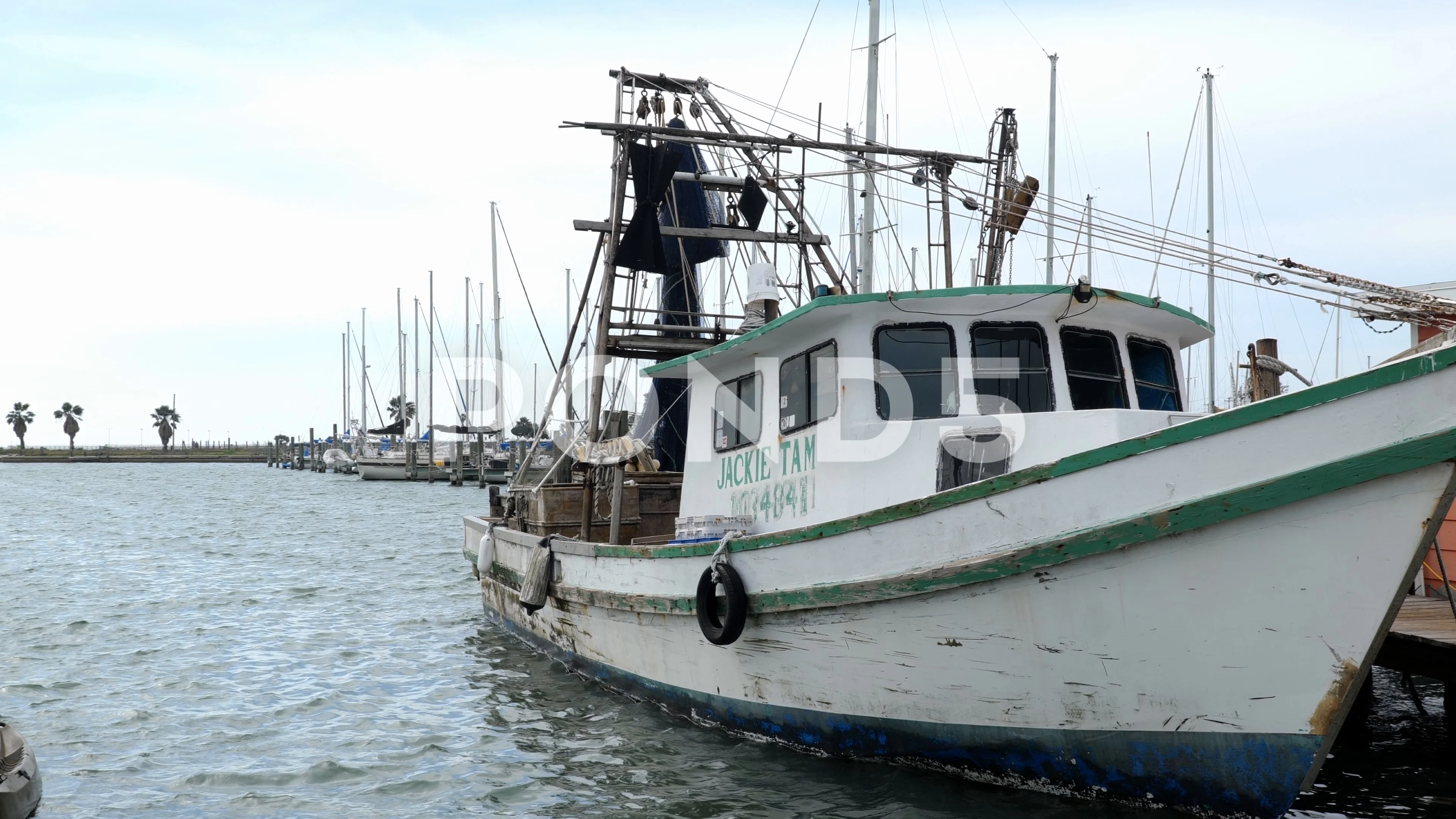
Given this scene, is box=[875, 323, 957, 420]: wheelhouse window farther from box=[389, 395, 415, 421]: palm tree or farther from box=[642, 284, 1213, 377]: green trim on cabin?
box=[389, 395, 415, 421]: palm tree

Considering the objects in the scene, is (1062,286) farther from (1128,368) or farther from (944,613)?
(944,613)

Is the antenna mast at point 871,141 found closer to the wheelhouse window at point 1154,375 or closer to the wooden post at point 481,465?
the wheelhouse window at point 1154,375

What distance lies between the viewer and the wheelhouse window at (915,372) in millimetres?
8258

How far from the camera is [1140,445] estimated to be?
632cm

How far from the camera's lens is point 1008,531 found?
267 inches

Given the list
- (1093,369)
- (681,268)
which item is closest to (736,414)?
(1093,369)

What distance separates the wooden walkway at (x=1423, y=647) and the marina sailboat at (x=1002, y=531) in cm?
210

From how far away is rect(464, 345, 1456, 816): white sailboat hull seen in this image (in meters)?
5.76

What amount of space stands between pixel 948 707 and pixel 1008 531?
140 centimetres

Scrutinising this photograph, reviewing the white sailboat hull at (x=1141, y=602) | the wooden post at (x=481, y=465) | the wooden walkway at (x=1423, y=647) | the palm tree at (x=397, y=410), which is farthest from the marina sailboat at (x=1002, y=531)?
the palm tree at (x=397, y=410)

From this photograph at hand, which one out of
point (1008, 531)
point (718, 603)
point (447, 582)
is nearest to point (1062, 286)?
point (1008, 531)

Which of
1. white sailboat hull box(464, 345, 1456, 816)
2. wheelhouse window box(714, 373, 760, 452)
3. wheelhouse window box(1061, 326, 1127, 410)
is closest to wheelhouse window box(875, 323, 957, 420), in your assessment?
wheelhouse window box(1061, 326, 1127, 410)

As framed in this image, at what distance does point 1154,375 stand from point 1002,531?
9.79ft

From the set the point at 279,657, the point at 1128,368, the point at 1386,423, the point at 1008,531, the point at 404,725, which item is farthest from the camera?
the point at 279,657
